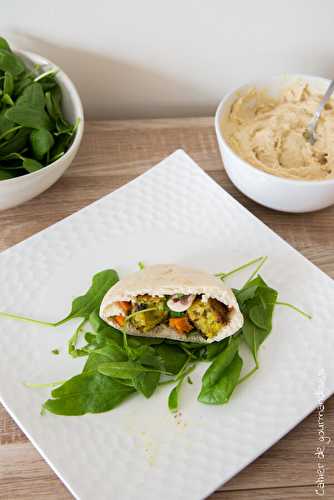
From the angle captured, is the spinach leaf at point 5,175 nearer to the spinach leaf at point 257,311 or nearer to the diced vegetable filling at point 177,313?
the diced vegetable filling at point 177,313

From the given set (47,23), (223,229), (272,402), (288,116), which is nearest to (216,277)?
(223,229)

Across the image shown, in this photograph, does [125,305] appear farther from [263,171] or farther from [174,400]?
[263,171]

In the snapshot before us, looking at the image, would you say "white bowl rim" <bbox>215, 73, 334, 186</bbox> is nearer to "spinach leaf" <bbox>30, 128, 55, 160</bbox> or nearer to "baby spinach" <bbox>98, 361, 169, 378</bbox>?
"spinach leaf" <bbox>30, 128, 55, 160</bbox>

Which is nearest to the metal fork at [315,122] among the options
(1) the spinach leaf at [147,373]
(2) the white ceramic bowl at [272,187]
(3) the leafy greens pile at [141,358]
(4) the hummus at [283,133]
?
(4) the hummus at [283,133]

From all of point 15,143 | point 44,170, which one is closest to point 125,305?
point 44,170

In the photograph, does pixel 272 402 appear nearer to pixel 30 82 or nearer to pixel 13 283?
pixel 13 283

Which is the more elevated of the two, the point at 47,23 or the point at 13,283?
the point at 47,23

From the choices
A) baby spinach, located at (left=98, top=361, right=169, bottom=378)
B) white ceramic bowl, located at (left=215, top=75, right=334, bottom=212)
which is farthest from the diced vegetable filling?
white ceramic bowl, located at (left=215, top=75, right=334, bottom=212)

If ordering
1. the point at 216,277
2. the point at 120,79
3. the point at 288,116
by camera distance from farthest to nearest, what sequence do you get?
the point at 120,79
the point at 288,116
the point at 216,277

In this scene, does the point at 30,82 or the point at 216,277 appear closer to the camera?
the point at 216,277
